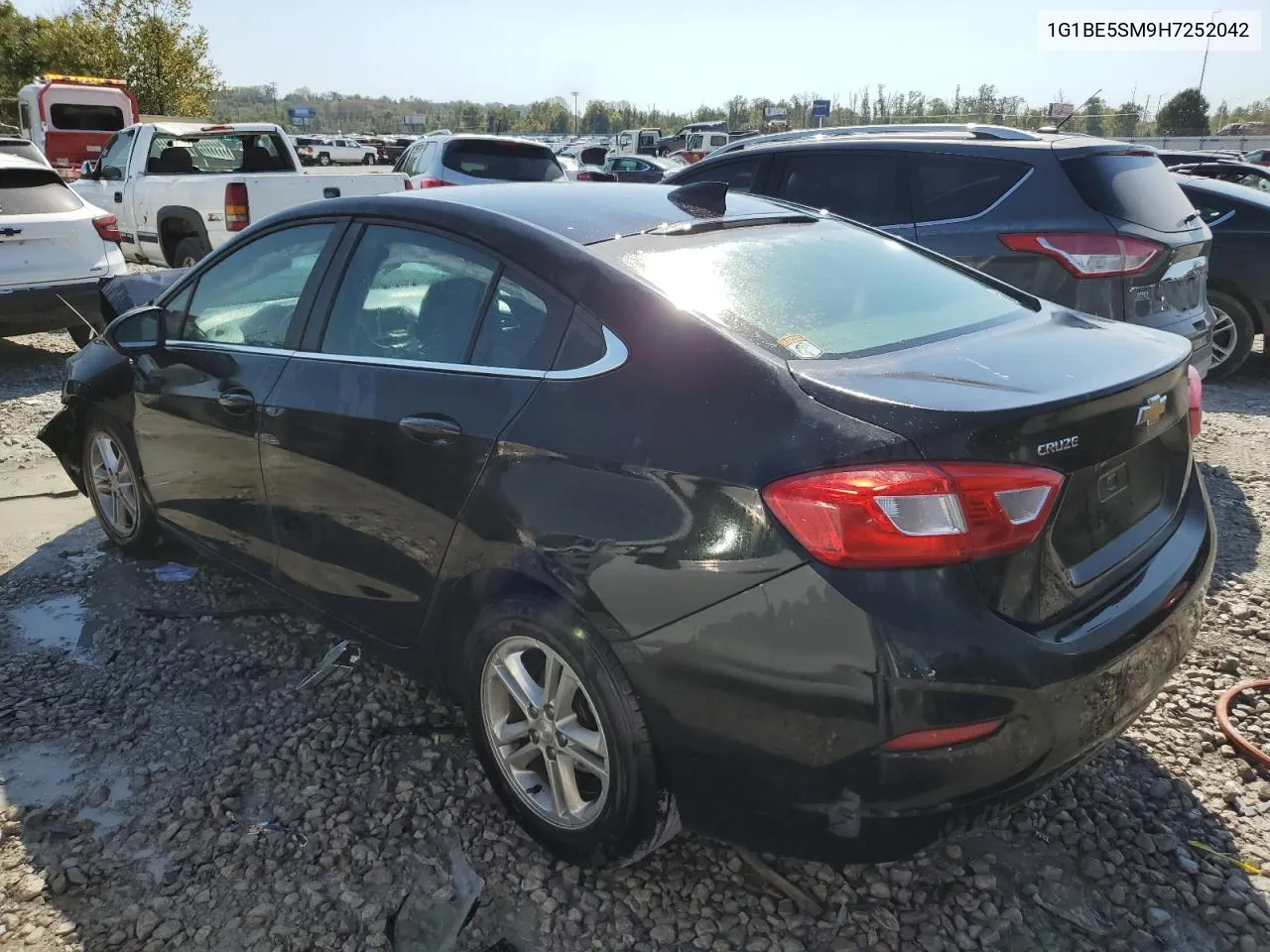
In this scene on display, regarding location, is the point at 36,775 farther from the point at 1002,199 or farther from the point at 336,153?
the point at 336,153

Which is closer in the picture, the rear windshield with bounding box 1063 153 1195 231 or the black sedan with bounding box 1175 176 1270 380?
the rear windshield with bounding box 1063 153 1195 231

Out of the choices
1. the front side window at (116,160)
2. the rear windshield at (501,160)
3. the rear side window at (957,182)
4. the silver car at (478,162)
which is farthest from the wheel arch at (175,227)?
the rear side window at (957,182)

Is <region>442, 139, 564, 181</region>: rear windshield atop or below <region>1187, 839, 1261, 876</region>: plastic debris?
atop

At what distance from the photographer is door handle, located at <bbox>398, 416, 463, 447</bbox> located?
2602 mm

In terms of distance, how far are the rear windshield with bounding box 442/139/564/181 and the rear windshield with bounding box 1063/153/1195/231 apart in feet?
22.6

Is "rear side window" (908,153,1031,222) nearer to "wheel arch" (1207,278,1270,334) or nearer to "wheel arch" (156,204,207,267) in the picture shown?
"wheel arch" (1207,278,1270,334)

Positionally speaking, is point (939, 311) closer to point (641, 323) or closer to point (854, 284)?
point (854, 284)

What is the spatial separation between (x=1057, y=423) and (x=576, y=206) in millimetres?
1520

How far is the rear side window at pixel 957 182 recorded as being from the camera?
546cm

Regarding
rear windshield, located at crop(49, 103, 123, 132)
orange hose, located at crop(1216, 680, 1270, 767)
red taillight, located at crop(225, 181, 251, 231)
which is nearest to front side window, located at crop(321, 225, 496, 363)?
orange hose, located at crop(1216, 680, 1270, 767)

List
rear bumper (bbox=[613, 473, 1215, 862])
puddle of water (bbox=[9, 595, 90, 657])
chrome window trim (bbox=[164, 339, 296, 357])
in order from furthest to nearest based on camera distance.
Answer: puddle of water (bbox=[9, 595, 90, 657]) → chrome window trim (bbox=[164, 339, 296, 357]) → rear bumper (bbox=[613, 473, 1215, 862])

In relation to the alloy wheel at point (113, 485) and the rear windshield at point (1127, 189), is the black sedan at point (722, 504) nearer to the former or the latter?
the alloy wheel at point (113, 485)

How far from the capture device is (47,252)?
788 centimetres

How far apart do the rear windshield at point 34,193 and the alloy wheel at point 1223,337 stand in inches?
361
